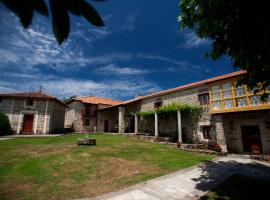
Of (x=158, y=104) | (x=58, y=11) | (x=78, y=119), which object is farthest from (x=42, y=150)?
(x=78, y=119)

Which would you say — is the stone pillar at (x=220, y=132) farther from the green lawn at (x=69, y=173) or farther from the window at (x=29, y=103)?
the window at (x=29, y=103)

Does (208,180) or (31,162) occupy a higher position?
(31,162)

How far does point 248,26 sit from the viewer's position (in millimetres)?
2811

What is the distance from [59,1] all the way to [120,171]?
6.59m

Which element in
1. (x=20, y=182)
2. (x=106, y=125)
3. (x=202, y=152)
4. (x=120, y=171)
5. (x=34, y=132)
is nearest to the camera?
(x=20, y=182)

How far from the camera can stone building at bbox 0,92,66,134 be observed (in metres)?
19.0

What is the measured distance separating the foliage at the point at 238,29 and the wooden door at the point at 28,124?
21633mm

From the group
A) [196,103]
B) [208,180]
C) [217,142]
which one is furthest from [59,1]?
[196,103]

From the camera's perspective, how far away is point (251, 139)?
11414 mm

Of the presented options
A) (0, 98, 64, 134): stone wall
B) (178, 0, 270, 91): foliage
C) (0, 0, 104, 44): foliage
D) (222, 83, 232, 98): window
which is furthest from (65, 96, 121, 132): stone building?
(0, 0, 104, 44): foliage

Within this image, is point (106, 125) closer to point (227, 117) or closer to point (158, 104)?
point (158, 104)

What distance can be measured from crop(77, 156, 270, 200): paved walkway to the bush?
61.2ft

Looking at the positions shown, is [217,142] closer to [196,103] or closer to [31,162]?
[196,103]

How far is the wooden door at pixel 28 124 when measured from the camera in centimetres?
1947
